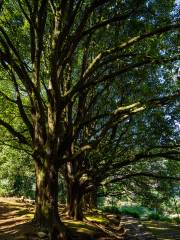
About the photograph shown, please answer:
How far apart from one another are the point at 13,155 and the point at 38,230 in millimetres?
17815

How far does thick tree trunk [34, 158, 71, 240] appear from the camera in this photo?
11430mm

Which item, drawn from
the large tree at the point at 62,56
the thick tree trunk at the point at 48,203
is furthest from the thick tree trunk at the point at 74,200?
the thick tree trunk at the point at 48,203

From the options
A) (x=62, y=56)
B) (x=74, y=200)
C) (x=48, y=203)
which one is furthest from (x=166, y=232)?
(x=62, y=56)

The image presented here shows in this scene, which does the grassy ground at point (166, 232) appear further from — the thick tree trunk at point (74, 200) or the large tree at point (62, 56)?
the large tree at point (62, 56)

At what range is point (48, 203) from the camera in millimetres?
11766

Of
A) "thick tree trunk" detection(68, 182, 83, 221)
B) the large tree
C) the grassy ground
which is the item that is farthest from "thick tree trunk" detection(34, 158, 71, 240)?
the grassy ground

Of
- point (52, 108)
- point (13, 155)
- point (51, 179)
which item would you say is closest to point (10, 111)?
point (52, 108)

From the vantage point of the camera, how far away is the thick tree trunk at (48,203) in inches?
450

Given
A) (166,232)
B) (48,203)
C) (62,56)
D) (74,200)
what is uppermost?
(62,56)

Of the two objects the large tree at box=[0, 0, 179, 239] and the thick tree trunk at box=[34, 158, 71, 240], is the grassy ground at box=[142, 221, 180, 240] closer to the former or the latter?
the large tree at box=[0, 0, 179, 239]

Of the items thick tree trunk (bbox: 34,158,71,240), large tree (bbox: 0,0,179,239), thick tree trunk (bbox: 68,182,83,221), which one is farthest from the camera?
thick tree trunk (bbox: 68,182,83,221)

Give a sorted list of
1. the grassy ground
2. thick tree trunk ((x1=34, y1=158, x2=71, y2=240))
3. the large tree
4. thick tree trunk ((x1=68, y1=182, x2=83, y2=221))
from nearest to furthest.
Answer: the large tree → thick tree trunk ((x1=34, y1=158, x2=71, y2=240)) → thick tree trunk ((x1=68, y1=182, x2=83, y2=221)) → the grassy ground

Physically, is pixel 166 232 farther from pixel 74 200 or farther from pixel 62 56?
pixel 62 56

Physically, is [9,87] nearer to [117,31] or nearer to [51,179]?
[117,31]
